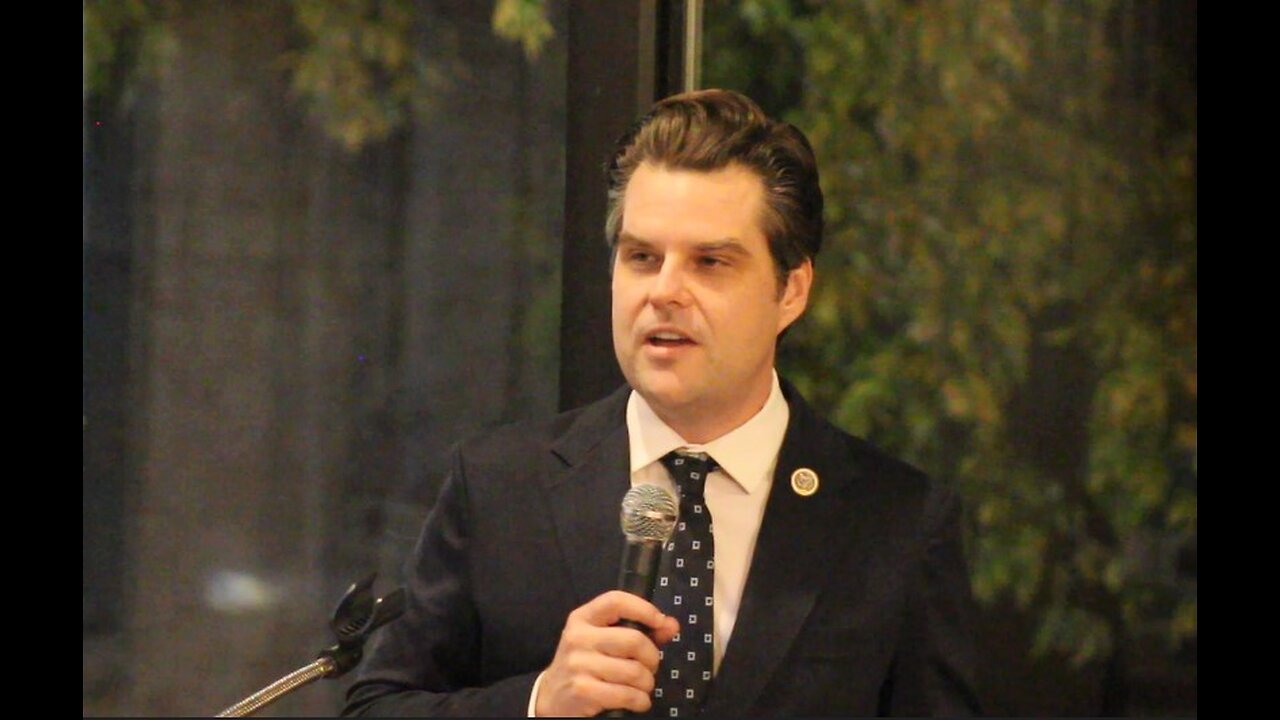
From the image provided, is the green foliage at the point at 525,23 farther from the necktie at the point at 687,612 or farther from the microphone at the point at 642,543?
the microphone at the point at 642,543

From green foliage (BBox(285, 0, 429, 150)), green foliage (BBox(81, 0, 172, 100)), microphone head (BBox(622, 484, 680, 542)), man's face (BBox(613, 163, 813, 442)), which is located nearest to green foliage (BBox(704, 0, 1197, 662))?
man's face (BBox(613, 163, 813, 442))

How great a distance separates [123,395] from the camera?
2207mm

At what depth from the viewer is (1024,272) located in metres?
2.24

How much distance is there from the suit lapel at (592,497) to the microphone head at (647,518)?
Answer: 354mm

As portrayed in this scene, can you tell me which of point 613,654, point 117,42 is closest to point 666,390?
point 613,654

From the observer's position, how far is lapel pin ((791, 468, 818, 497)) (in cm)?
199

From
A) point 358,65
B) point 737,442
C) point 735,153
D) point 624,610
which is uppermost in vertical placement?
point 358,65

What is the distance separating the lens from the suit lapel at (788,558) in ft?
6.24

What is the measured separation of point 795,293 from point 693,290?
0.18m

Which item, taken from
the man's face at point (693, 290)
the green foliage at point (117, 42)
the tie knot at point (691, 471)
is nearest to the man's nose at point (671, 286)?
the man's face at point (693, 290)

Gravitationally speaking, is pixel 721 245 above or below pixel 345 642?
above

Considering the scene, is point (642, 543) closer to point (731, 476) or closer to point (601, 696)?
point (601, 696)
